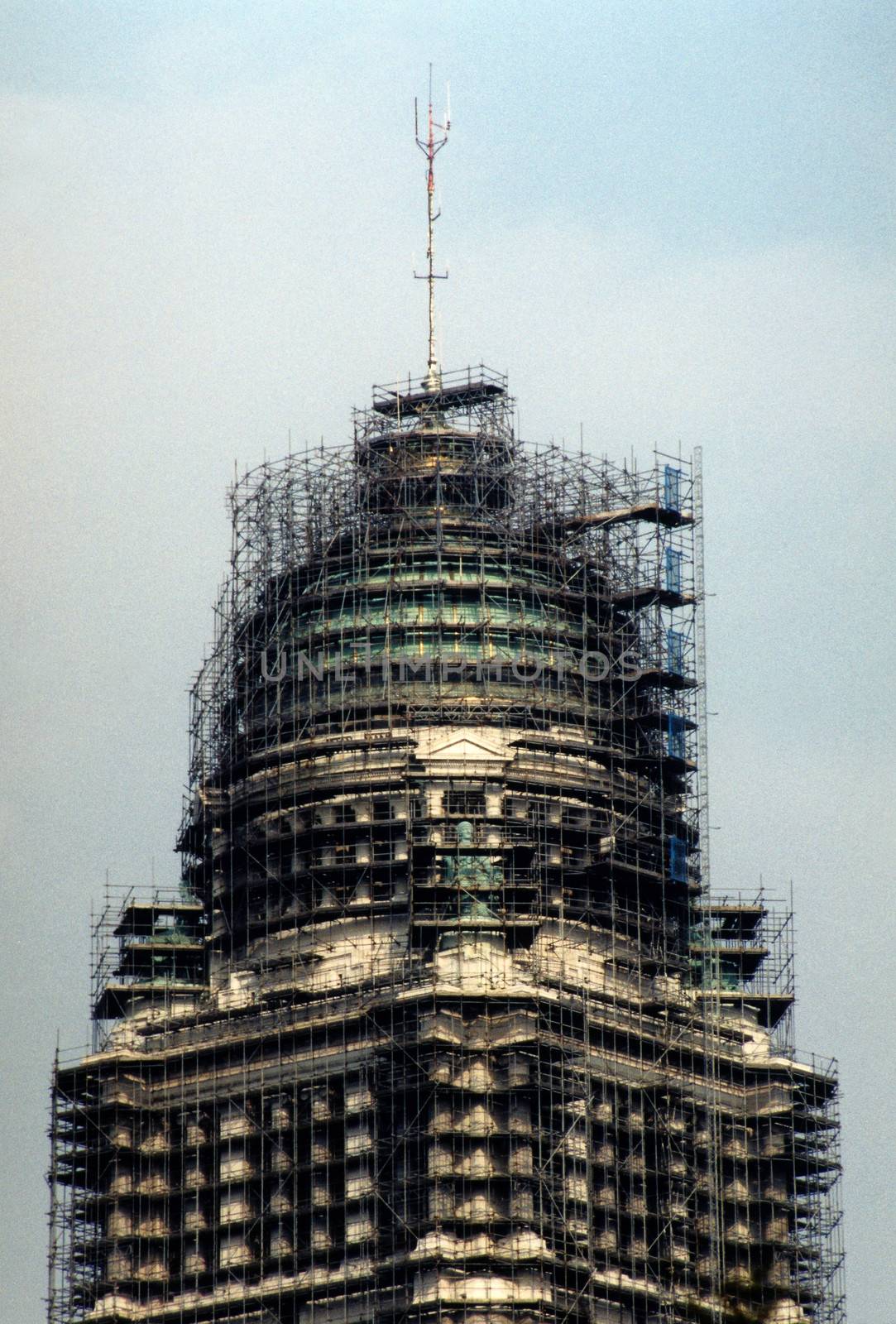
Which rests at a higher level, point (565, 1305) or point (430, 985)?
point (430, 985)

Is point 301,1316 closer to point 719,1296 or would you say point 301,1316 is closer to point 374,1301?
point 374,1301

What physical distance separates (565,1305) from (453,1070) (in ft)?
34.3

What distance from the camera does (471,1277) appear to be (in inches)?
7657

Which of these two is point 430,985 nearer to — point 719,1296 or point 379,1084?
point 379,1084

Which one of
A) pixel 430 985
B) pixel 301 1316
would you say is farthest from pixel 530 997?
pixel 301 1316

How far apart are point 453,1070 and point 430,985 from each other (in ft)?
12.3

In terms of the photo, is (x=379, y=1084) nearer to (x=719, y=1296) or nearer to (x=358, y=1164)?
(x=358, y=1164)

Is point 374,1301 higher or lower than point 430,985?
lower

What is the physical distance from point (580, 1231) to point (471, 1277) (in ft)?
19.9

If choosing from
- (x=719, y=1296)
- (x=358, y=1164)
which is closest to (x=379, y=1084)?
(x=358, y=1164)

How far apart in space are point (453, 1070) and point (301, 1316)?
1209 cm

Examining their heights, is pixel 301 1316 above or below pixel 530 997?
below

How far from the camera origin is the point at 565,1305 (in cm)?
19588

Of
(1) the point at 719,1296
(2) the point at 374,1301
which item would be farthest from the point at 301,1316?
(1) the point at 719,1296
